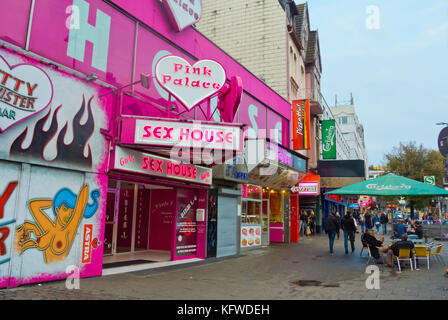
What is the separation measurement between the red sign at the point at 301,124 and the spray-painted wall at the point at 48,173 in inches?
545

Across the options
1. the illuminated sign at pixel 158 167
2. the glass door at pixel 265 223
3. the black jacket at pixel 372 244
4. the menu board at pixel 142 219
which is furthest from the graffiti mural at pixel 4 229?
the glass door at pixel 265 223

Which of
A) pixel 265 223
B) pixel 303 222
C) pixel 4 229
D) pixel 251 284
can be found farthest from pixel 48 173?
pixel 303 222

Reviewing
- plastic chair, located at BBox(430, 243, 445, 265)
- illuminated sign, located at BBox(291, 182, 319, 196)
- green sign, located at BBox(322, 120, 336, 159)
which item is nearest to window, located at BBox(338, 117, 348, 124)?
green sign, located at BBox(322, 120, 336, 159)

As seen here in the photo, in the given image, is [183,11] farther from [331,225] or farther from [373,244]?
[331,225]

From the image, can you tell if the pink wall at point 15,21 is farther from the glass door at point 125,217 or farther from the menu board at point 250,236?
the menu board at point 250,236

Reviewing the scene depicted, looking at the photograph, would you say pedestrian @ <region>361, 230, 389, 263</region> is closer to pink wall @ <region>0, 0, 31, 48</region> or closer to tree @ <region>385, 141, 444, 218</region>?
pink wall @ <region>0, 0, 31, 48</region>

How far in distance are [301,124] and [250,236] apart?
8.63 meters

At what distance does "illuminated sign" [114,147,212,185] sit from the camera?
8867mm

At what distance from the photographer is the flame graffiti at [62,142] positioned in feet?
22.2

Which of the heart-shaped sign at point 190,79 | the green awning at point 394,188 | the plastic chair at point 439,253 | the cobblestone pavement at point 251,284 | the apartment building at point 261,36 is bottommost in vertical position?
the cobblestone pavement at point 251,284

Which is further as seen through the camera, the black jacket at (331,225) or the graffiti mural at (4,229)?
the black jacket at (331,225)

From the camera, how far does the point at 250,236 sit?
15242mm

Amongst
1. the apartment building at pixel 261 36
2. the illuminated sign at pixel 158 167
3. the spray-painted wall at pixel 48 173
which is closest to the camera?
the spray-painted wall at pixel 48 173

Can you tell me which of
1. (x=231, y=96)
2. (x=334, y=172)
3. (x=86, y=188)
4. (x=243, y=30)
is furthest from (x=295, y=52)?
(x=86, y=188)
